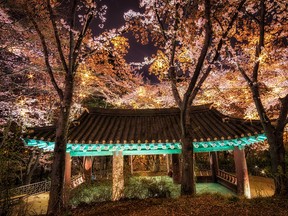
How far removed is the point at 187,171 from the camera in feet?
19.3

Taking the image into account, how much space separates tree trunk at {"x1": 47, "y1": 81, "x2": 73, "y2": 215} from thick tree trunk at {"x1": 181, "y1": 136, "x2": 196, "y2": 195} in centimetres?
335

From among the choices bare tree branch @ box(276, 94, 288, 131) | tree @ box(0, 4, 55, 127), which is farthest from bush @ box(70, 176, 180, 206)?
tree @ box(0, 4, 55, 127)

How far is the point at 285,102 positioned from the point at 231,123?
3.25 m

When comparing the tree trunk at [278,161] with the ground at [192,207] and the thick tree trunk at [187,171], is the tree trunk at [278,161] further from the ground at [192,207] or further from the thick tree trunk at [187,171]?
the thick tree trunk at [187,171]

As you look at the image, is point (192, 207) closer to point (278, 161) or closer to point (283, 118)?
point (278, 161)

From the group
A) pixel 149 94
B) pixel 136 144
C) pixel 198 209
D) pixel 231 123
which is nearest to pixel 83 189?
pixel 136 144

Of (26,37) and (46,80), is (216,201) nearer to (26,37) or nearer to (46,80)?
(26,37)

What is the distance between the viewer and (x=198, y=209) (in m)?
4.59

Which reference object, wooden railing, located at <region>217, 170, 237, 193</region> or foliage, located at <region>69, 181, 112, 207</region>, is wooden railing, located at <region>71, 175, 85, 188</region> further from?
wooden railing, located at <region>217, 170, 237, 193</region>

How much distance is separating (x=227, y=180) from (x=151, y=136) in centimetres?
554

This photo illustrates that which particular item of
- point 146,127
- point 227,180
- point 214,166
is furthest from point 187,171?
point 214,166

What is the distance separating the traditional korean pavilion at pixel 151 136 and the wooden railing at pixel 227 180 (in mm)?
1161

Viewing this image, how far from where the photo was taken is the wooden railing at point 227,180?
10072mm

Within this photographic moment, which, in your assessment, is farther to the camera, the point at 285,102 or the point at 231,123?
the point at 231,123
